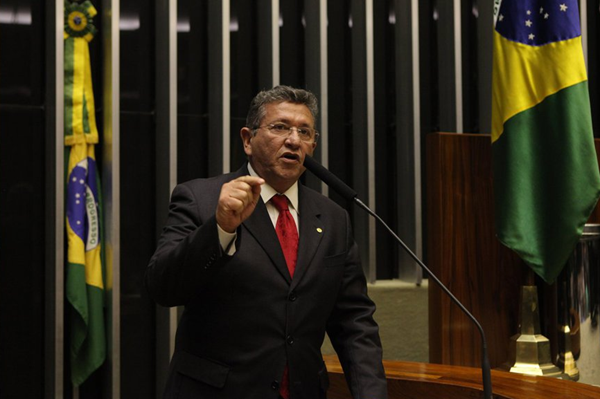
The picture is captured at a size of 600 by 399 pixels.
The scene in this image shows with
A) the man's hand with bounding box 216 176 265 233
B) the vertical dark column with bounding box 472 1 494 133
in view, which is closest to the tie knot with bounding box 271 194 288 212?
the man's hand with bounding box 216 176 265 233

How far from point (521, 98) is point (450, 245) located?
0.67 meters

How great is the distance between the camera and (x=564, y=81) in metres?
2.89

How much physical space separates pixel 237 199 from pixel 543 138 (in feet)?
6.02

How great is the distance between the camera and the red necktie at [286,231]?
6.06 ft

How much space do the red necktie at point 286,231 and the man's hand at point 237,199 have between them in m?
0.33

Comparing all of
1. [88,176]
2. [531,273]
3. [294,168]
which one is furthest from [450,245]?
[88,176]

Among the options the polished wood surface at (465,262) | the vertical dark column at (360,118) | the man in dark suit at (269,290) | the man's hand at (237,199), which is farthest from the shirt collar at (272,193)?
the vertical dark column at (360,118)

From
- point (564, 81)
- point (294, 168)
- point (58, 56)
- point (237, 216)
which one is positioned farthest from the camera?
point (58, 56)

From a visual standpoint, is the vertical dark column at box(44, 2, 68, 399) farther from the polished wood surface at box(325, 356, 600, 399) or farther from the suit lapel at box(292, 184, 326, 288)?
the suit lapel at box(292, 184, 326, 288)

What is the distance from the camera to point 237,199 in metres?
1.50

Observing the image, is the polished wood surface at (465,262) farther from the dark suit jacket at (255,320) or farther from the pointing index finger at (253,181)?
the pointing index finger at (253,181)

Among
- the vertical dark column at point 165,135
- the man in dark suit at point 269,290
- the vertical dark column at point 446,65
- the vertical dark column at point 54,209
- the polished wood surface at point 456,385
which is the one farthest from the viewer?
the vertical dark column at point 446,65

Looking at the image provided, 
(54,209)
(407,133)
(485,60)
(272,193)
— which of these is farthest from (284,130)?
(485,60)

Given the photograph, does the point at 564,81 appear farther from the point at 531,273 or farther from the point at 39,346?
the point at 39,346
